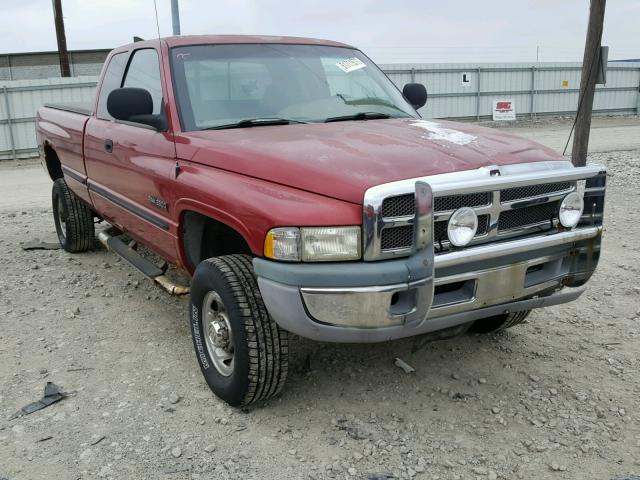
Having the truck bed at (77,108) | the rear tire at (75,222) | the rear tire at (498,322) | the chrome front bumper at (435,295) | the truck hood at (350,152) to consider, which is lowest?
the rear tire at (498,322)

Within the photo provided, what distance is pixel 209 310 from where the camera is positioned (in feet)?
11.3

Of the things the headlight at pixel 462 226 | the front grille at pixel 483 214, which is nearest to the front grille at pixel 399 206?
the front grille at pixel 483 214

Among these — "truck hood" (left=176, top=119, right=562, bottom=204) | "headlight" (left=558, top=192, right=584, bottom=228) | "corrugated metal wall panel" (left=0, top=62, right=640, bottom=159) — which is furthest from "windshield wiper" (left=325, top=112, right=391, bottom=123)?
"corrugated metal wall panel" (left=0, top=62, right=640, bottom=159)

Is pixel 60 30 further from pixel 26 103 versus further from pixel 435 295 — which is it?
pixel 435 295

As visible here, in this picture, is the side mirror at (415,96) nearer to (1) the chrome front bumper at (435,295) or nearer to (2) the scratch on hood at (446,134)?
(2) the scratch on hood at (446,134)

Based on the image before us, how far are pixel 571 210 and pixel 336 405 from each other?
1.58 metres

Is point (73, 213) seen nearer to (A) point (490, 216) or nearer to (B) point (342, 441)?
(B) point (342, 441)

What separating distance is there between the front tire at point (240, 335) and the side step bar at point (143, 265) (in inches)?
23.9

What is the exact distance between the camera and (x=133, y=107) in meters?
3.69

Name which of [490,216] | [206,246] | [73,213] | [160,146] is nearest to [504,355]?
[490,216]

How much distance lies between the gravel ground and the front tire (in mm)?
187

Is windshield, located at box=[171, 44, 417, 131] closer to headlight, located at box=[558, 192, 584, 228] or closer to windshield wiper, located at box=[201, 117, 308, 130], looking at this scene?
windshield wiper, located at box=[201, 117, 308, 130]

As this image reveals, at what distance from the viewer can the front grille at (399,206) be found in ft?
8.68

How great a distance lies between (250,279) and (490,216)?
118cm
